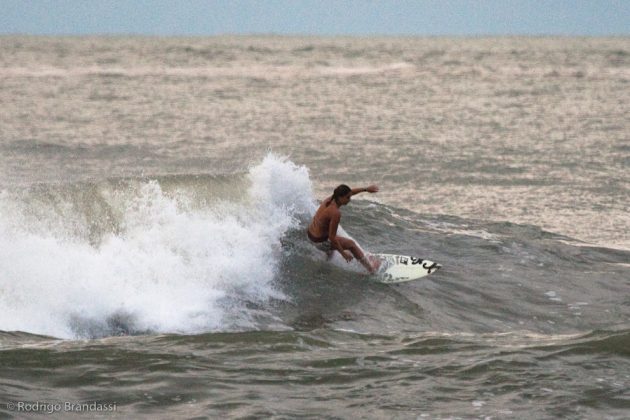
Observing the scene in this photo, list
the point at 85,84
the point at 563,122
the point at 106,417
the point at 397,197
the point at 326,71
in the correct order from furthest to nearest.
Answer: the point at 326,71, the point at 85,84, the point at 563,122, the point at 397,197, the point at 106,417

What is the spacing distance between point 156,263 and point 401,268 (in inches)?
147

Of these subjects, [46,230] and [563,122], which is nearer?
[46,230]

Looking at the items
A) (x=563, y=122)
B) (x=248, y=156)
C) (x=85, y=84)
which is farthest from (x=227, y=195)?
(x=85, y=84)

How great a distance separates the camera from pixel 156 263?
14.3 meters

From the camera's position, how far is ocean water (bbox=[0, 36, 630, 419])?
9.77m

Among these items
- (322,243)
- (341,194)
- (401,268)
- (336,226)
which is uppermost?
(341,194)

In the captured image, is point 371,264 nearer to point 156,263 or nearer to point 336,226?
point 336,226

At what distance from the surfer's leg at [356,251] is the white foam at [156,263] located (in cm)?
108

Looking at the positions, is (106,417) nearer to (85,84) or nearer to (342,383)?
(342,383)

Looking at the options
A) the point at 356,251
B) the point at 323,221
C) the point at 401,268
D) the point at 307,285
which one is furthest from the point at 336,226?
the point at 401,268

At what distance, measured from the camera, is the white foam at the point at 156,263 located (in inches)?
491

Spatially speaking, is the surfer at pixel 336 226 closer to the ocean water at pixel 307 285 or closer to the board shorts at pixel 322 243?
the board shorts at pixel 322 243

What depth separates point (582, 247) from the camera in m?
18.2

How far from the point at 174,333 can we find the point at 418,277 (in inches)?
198
